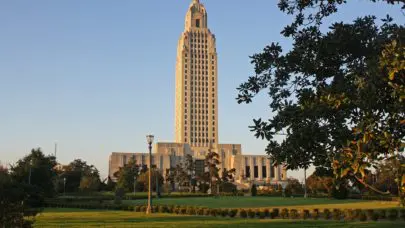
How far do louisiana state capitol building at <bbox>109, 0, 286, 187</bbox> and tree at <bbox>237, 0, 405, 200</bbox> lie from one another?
494ft

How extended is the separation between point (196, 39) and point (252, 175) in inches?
2277

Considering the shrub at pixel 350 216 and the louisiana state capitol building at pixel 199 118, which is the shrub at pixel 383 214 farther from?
the louisiana state capitol building at pixel 199 118

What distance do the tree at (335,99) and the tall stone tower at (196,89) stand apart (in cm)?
15936

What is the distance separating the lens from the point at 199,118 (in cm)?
17100

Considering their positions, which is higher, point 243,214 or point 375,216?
point 375,216

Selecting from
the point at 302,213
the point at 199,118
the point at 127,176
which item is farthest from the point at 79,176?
the point at 302,213

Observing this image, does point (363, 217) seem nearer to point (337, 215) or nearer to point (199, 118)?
point (337, 215)

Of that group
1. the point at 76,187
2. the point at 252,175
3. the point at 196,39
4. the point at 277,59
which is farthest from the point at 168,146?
the point at 277,59

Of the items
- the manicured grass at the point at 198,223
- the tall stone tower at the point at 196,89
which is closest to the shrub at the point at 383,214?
the manicured grass at the point at 198,223

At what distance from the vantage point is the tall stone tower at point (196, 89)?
170 meters

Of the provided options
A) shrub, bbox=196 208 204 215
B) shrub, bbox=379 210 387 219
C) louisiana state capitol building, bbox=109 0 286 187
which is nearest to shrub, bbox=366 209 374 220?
shrub, bbox=379 210 387 219

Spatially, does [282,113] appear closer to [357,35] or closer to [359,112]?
[359,112]

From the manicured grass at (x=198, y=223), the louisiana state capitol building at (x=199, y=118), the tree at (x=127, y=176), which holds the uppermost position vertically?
the louisiana state capitol building at (x=199, y=118)

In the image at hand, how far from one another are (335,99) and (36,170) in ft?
209
